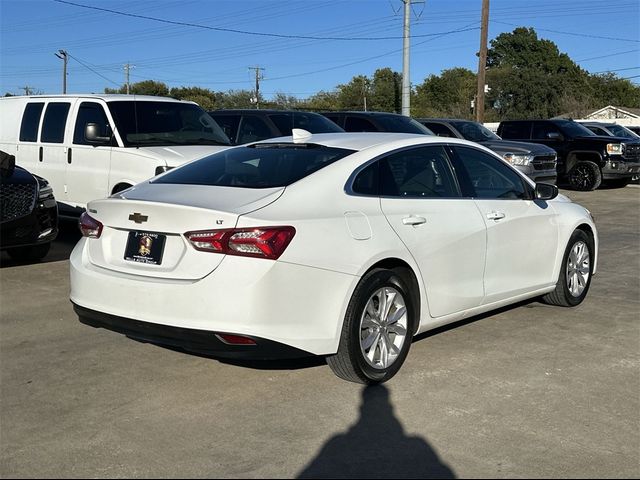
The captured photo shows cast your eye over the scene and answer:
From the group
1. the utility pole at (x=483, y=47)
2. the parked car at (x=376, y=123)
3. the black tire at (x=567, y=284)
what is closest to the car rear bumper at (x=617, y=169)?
the parked car at (x=376, y=123)

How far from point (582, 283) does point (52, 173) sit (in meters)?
7.20

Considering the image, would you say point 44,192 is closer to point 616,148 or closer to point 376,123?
point 376,123

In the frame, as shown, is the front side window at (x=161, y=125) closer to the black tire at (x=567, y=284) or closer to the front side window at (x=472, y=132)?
the black tire at (x=567, y=284)

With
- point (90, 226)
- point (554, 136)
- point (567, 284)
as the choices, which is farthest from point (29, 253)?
point (554, 136)

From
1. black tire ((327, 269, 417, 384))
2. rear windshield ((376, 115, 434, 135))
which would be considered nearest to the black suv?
rear windshield ((376, 115, 434, 135))

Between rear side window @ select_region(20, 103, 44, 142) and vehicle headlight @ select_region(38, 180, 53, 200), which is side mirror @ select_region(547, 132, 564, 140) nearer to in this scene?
rear side window @ select_region(20, 103, 44, 142)

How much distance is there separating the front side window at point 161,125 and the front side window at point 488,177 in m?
4.86

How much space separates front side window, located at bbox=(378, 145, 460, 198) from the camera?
5.12 meters

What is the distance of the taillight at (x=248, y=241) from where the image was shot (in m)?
4.16

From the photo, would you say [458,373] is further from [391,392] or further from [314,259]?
[314,259]

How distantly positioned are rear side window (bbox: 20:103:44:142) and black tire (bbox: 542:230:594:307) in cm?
760

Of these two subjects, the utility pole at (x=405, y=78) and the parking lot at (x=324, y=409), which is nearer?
the parking lot at (x=324, y=409)

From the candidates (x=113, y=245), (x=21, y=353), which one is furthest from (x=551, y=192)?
(x=21, y=353)

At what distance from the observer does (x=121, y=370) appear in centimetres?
502
